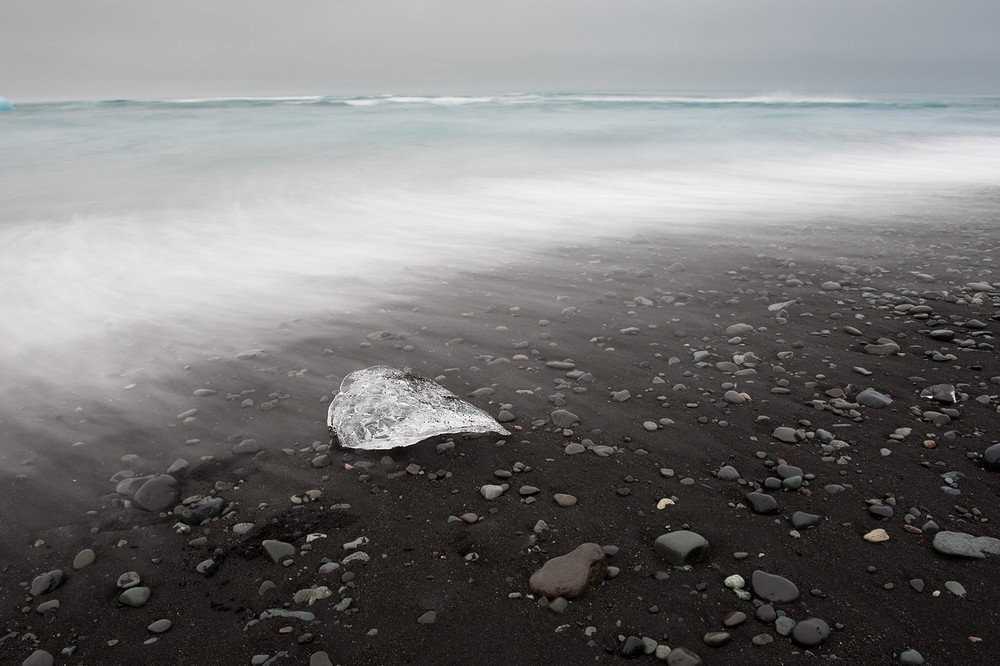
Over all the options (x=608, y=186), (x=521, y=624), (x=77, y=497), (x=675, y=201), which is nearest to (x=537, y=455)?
(x=521, y=624)

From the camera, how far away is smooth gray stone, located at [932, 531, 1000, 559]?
2.45 m

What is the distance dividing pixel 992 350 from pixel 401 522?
4163mm

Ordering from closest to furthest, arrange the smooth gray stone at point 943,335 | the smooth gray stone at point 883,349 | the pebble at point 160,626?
the pebble at point 160,626
the smooth gray stone at point 883,349
the smooth gray stone at point 943,335

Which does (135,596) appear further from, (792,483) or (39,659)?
(792,483)

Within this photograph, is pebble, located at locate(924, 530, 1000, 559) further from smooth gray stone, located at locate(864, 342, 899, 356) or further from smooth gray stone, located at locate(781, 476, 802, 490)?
smooth gray stone, located at locate(864, 342, 899, 356)

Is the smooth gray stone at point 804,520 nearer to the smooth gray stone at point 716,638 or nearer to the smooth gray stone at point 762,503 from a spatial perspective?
the smooth gray stone at point 762,503

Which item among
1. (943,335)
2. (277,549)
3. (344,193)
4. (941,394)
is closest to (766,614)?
(277,549)

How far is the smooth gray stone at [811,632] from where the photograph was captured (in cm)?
210

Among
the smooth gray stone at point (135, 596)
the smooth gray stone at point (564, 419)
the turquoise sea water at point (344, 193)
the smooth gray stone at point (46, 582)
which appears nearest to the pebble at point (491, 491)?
the smooth gray stone at point (564, 419)

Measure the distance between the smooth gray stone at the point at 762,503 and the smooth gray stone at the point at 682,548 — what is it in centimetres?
36

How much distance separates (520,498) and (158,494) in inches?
67.2

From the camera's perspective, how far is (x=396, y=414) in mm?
3377

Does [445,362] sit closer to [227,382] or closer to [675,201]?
[227,382]

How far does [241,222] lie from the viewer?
10.3m
